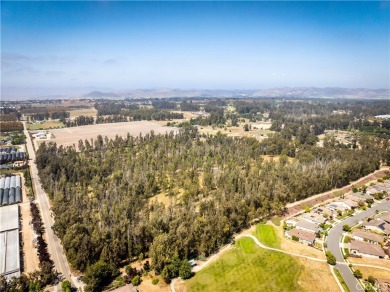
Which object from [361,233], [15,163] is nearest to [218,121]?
[15,163]

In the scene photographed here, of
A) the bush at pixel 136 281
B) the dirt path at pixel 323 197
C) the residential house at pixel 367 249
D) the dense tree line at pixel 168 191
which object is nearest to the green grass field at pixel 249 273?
the dense tree line at pixel 168 191

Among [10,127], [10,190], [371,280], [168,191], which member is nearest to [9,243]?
[10,190]

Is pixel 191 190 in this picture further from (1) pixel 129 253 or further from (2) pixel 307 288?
(2) pixel 307 288

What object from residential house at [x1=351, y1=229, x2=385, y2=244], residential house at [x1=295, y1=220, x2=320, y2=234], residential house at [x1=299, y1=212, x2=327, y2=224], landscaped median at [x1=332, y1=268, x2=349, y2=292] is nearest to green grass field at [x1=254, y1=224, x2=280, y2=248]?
residential house at [x1=295, y1=220, x2=320, y2=234]

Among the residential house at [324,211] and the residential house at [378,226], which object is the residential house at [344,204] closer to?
the residential house at [324,211]

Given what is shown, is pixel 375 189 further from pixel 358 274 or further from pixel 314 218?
pixel 358 274
